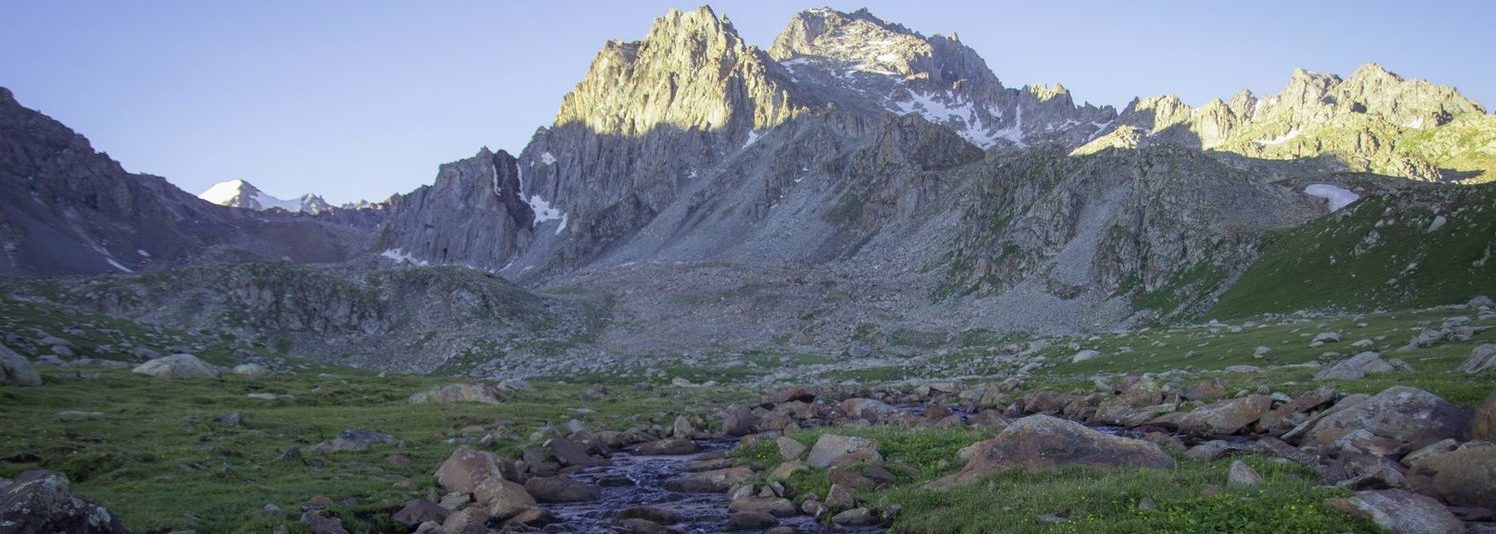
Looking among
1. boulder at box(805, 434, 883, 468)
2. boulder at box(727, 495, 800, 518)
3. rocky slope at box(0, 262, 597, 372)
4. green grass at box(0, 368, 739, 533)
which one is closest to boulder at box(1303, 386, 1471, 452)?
boulder at box(805, 434, 883, 468)

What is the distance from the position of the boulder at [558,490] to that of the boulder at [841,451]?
27.4ft

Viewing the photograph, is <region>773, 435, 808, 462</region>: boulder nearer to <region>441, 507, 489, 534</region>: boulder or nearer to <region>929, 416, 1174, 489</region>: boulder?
<region>929, 416, 1174, 489</region>: boulder

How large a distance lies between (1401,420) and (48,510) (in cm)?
3822

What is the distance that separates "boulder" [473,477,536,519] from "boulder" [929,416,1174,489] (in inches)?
536

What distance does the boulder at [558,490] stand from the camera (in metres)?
31.0

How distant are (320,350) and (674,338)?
152 ft

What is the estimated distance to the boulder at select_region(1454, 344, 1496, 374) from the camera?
36000mm

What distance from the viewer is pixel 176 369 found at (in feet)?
202

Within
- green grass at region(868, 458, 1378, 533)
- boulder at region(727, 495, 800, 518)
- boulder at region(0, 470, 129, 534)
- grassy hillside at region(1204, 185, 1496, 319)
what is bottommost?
boulder at region(727, 495, 800, 518)

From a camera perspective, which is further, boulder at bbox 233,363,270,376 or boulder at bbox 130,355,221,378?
boulder at bbox 233,363,270,376

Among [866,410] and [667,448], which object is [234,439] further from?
[866,410]

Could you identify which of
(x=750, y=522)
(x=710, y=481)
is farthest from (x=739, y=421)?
(x=750, y=522)

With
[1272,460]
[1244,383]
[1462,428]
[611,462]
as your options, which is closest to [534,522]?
[611,462]

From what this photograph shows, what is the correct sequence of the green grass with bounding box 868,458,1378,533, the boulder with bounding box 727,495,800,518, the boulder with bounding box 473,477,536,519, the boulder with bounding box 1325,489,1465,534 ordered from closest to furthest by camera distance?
the boulder with bounding box 1325,489,1465,534 → the green grass with bounding box 868,458,1378,533 → the boulder with bounding box 727,495,800,518 → the boulder with bounding box 473,477,536,519
